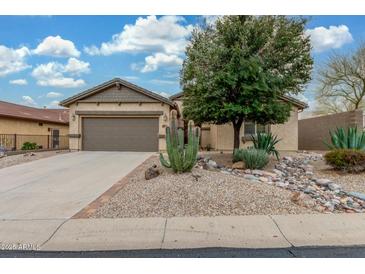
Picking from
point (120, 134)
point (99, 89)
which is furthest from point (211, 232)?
point (99, 89)

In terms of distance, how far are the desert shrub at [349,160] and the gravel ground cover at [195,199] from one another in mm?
3859

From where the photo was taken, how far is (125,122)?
18188mm

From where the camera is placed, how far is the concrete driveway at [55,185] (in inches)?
255

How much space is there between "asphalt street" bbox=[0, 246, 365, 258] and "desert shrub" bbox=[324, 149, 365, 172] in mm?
6150

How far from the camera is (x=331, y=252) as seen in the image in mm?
4348

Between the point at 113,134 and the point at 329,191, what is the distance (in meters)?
13.2

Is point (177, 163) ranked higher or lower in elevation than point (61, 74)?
lower

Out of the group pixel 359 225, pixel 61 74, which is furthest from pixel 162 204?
pixel 61 74

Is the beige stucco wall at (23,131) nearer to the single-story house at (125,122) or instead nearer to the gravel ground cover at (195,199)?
the single-story house at (125,122)

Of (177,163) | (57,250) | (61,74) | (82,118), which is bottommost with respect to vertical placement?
(57,250)

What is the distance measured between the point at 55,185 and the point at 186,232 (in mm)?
5421

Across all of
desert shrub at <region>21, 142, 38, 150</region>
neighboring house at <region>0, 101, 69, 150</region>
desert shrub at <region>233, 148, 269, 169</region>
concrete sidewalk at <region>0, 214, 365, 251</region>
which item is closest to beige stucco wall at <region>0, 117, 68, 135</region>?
neighboring house at <region>0, 101, 69, 150</region>

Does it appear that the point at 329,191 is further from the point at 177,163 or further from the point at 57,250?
the point at 57,250

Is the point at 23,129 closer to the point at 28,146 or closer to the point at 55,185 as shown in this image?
the point at 28,146
